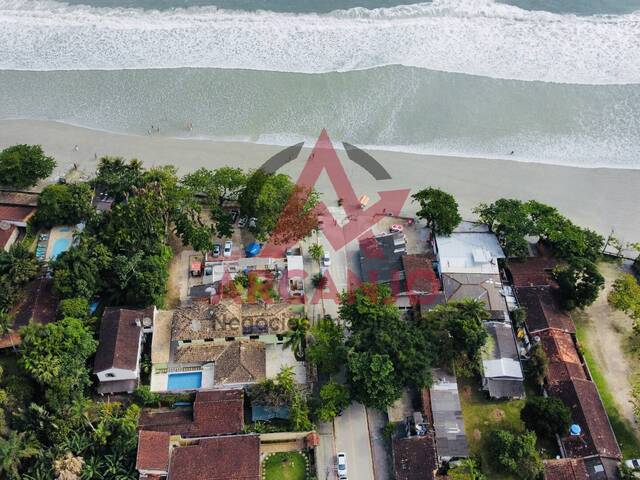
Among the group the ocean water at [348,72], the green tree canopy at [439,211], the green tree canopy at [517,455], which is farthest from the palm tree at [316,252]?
the green tree canopy at [517,455]

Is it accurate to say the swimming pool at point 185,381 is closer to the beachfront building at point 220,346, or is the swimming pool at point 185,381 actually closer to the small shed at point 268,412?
the beachfront building at point 220,346

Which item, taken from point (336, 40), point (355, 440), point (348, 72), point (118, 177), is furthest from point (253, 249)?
point (336, 40)

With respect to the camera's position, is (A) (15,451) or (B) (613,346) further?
(B) (613,346)

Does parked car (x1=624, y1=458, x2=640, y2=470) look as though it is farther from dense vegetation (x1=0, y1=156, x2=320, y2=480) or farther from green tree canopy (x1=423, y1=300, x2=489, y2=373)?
dense vegetation (x1=0, y1=156, x2=320, y2=480)

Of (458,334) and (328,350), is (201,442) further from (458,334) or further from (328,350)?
(458,334)

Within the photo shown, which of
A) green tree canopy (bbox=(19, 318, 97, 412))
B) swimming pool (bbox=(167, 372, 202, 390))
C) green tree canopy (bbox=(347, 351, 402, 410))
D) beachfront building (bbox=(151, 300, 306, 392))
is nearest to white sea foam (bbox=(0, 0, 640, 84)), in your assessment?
beachfront building (bbox=(151, 300, 306, 392))
